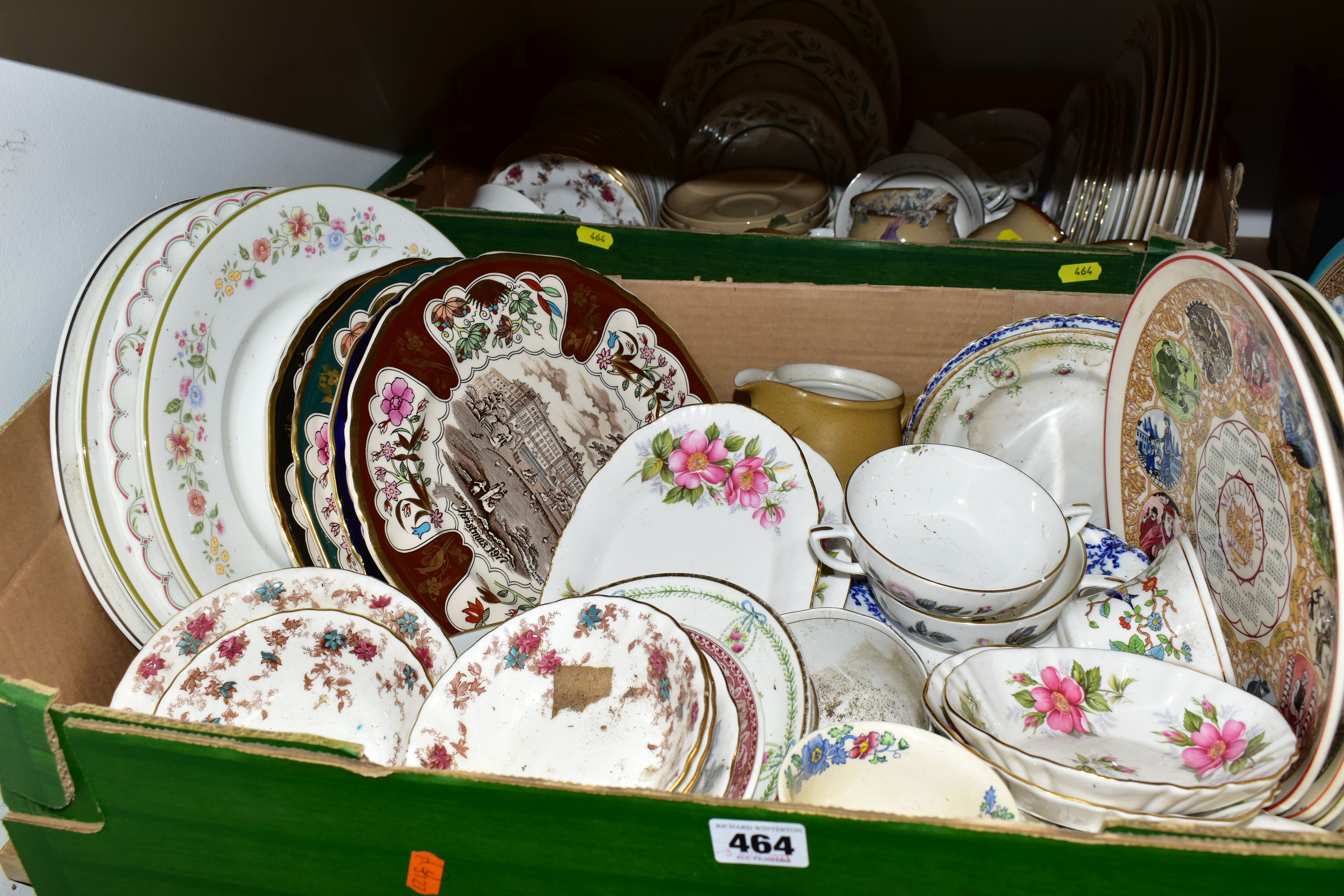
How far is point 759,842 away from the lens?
487mm

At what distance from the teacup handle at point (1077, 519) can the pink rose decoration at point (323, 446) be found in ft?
2.29

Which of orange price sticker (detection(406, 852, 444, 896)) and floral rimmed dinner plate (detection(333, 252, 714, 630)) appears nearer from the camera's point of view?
orange price sticker (detection(406, 852, 444, 896))

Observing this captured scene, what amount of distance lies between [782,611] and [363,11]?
42.6 inches

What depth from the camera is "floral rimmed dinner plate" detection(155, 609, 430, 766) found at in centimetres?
74

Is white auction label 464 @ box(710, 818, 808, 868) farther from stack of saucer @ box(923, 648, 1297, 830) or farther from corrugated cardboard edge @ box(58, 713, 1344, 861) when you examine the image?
stack of saucer @ box(923, 648, 1297, 830)

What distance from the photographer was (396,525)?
79cm

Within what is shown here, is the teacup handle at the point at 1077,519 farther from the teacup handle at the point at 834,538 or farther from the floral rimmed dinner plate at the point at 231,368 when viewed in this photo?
the floral rimmed dinner plate at the point at 231,368

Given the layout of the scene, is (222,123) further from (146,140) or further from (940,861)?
(940,861)

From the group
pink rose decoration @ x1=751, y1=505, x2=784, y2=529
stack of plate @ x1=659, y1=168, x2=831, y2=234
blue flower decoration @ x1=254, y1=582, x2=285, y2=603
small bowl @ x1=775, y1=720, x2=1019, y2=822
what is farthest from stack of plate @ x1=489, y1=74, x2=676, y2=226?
small bowl @ x1=775, y1=720, x2=1019, y2=822

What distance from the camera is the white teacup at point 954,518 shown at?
814 mm

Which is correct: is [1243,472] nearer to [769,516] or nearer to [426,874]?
[769,516]

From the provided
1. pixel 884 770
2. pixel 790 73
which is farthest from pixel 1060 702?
pixel 790 73

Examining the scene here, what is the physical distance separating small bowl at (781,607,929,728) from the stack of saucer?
0.36 ft

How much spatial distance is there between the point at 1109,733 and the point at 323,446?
0.73 metres
